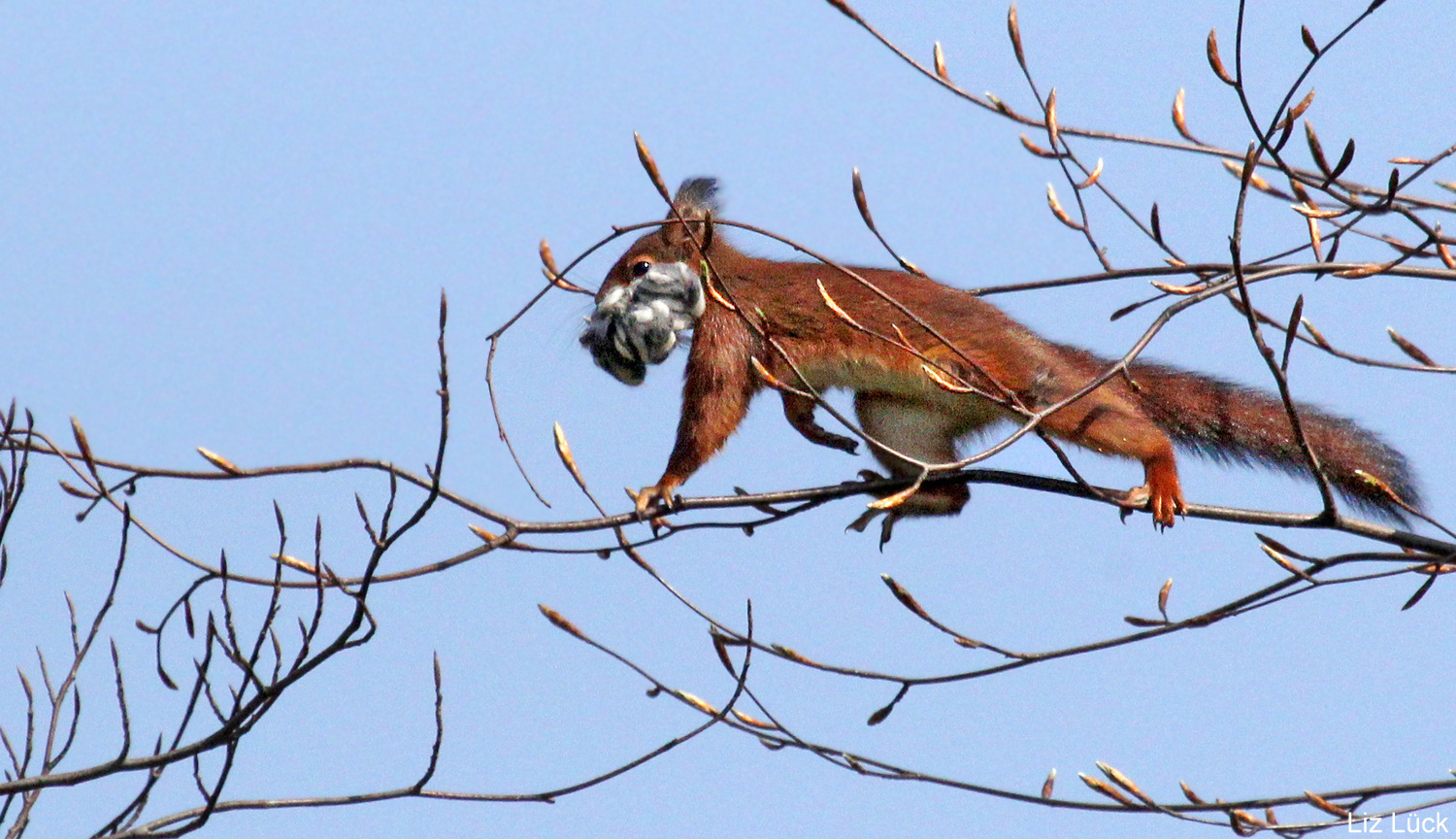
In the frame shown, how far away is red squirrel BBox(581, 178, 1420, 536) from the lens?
13.3ft

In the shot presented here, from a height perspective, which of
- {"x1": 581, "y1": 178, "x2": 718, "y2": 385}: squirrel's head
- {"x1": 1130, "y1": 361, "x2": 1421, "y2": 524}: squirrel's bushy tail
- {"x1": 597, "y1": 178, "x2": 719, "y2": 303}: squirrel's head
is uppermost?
{"x1": 597, "y1": 178, "x2": 719, "y2": 303}: squirrel's head

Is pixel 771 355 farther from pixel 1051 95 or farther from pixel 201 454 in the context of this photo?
pixel 201 454

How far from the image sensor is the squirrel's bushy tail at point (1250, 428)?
4027mm

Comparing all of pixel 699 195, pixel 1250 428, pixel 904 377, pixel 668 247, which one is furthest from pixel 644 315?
pixel 1250 428

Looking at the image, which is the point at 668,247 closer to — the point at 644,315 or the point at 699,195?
the point at 699,195

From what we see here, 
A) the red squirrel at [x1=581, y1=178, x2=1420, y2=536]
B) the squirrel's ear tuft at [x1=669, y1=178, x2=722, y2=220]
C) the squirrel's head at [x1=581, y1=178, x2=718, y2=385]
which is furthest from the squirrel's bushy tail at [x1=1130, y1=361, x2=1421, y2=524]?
the squirrel's ear tuft at [x1=669, y1=178, x2=722, y2=220]

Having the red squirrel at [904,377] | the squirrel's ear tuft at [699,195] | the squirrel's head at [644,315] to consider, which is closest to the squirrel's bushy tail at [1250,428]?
the red squirrel at [904,377]

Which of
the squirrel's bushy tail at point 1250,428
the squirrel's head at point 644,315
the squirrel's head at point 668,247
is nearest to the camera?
the squirrel's bushy tail at point 1250,428

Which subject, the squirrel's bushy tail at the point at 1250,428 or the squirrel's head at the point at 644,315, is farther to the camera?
the squirrel's head at the point at 644,315

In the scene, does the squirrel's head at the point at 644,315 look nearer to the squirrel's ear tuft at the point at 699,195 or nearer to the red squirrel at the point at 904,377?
the red squirrel at the point at 904,377

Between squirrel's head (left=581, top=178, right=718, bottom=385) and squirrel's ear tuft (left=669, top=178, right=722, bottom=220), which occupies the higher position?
squirrel's ear tuft (left=669, top=178, right=722, bottom=220)

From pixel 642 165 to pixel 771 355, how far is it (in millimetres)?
1813

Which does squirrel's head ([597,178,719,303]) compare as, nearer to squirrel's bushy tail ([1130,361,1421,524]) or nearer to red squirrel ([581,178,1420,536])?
red squirrel ([581,178,1420,536])

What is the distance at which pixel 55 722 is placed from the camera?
333 centimetres
